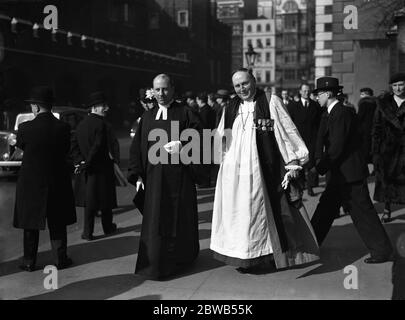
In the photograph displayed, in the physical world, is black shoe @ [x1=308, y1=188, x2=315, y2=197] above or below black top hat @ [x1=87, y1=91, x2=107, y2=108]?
below

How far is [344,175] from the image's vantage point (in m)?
5.52

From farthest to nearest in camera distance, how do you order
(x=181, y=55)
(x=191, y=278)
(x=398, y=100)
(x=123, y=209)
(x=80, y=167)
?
(x=181, y=55), (x=123, y=209), (x=80, y=167), (x=398, y=100), (x=191, y=278)

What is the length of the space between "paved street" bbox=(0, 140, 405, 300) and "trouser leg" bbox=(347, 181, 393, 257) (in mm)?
177

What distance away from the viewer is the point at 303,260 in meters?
5.11

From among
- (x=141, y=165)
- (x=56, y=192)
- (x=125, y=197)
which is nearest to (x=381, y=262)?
(x=141, y=165)

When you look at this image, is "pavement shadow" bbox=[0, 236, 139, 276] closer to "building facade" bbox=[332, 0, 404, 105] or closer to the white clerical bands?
the white clerical bands

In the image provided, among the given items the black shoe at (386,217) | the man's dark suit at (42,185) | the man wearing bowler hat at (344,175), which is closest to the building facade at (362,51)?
the black shoe at (386,217)

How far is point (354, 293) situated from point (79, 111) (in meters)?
10.3

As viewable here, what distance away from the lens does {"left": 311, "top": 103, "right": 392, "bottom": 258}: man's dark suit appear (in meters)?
5.44

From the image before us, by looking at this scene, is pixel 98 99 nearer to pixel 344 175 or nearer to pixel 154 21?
pixel 344 175

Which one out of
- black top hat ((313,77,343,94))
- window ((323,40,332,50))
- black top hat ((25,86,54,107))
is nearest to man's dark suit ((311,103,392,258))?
black top hat ((313,77,343,94))

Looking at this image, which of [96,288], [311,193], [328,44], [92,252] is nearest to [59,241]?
[92,252]

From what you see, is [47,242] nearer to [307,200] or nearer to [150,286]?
[150,286]

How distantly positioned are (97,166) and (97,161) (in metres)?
0.07
